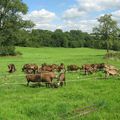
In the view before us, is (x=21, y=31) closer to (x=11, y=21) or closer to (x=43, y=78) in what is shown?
(x=11, y=21)

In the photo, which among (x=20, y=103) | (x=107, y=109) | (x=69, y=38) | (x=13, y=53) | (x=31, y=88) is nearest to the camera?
(x=107, y=109)

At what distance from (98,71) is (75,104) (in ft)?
50.8

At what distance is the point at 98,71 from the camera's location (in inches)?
1222

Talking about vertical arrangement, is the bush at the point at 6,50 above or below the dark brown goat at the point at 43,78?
above

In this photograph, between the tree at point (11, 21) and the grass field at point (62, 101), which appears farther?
the tree at point (11, 21)

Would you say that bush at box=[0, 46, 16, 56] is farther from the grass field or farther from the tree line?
the grass field

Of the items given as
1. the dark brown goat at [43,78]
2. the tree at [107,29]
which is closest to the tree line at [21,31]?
the tree at [107,29]

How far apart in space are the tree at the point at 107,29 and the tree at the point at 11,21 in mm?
21630

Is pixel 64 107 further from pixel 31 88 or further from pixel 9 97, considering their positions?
pixel 31 88

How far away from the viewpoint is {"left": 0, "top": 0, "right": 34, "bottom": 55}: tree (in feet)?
238

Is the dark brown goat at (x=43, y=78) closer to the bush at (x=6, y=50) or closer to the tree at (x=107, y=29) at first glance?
the bush at (x=6, y=50)

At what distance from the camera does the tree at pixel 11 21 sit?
238 feet

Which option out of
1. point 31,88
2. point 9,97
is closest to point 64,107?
point 9,97

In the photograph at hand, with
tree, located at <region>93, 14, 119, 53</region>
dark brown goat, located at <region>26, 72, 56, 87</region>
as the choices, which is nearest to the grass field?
dark brown goat, located at <region>26, 72, 56, 87</region>
